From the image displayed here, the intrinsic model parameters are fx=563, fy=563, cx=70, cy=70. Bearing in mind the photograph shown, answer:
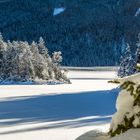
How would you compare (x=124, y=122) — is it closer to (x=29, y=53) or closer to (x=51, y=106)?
(x=51, y=106)

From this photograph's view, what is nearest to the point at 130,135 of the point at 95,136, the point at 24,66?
the point at 95,136

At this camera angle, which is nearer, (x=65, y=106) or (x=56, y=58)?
(x=65, y=106)

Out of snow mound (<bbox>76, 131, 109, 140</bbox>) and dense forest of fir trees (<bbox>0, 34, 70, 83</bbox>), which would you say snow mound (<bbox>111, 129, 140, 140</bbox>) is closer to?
snow mound (<bbox>76, 131, 109, 140</bbox>)

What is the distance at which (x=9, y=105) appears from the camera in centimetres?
2723

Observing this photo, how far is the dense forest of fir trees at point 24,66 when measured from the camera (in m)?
67.7

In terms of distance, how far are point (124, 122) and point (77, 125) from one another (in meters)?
14.5

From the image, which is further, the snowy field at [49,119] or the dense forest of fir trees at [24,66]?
the dense forest of fir trees at [24,66]

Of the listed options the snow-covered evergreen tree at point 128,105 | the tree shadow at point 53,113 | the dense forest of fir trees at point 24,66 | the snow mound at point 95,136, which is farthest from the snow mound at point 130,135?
the dense forest of fir trees at point 24,66

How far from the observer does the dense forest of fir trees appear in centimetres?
6769

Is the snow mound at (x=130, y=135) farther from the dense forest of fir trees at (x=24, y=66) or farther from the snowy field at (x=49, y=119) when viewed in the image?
the dense forest of fir trees at (x=24, y=66)

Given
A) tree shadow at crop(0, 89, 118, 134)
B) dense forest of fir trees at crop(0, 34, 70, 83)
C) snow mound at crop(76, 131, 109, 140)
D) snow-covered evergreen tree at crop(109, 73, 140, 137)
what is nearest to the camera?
snow-covered evergreen tree at crop(109, 73, 140, 137)

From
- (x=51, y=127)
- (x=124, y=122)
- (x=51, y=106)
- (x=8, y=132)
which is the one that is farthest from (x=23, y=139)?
(x=51, y=106)

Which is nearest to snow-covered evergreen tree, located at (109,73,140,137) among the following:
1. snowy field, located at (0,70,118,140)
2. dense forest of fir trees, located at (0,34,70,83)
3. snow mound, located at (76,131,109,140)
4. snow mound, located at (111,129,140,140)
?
snow mound, located at (111,129,140,140)

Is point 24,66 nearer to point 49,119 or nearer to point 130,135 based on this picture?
point 49,119
